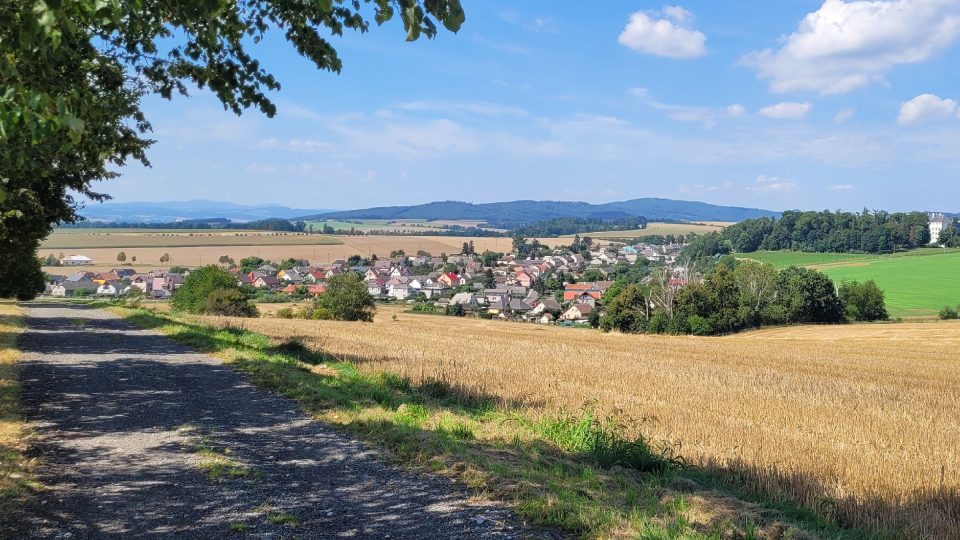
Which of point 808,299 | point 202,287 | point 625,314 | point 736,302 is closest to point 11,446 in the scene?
point 202,287

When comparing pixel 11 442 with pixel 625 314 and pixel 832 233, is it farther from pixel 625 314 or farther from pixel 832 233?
pixel 832 233

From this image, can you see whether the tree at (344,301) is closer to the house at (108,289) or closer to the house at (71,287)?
the house at (108,289)

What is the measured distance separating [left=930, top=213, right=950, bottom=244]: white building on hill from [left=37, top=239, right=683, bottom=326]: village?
163 feet

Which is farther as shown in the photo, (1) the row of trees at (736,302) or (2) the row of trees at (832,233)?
(2) the row of trees at (832,233)

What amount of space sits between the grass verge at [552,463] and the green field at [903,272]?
7436cm

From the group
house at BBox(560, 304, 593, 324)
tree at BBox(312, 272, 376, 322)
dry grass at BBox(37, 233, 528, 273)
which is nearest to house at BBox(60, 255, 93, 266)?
dry grass at BBox(37, 233, 528, 273)

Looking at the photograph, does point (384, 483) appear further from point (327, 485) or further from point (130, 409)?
point (130, 409)

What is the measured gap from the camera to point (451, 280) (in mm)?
126875

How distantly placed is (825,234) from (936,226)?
31.2 meters

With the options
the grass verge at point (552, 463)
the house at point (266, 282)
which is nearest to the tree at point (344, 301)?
the grass verge at point (552, 463)

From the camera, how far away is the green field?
74.7m

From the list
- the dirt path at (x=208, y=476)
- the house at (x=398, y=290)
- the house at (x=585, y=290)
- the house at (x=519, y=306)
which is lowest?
the house at (x=519, y=306)

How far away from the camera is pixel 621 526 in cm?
544

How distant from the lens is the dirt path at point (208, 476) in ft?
18.0
